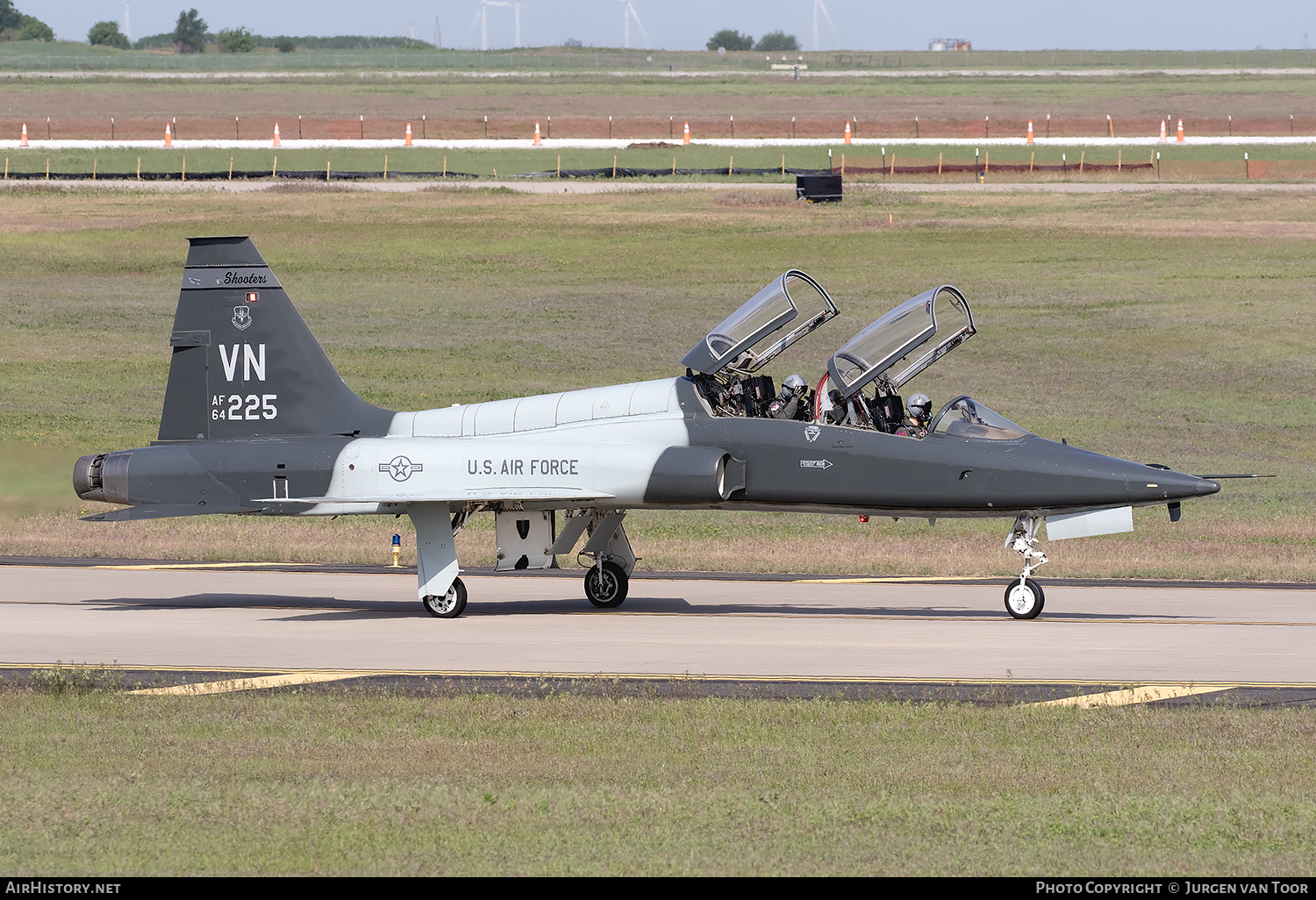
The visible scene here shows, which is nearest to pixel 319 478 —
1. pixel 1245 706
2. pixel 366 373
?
pixel 1245 706

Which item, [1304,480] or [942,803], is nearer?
[942,803]

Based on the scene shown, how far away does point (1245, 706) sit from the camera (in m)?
14.0

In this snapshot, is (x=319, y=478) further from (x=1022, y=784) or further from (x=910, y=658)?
(x=1022, y=784)

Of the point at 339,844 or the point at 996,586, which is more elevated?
the point at 339,844

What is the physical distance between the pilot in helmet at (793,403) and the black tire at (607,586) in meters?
3.06

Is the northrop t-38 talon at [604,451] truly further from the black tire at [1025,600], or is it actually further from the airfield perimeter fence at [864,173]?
the airfield perimeter fence at [864,173]

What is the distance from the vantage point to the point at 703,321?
149 ft

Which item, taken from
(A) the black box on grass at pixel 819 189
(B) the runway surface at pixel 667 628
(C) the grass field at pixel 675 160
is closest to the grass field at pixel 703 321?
(A) the black box on grass at pixel 819 189

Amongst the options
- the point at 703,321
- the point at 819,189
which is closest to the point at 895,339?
the point at 703,321

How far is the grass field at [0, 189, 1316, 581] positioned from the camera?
26.0 metres

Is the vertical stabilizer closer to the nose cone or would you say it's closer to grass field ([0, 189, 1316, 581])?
grass field ([0, 189, 1316, 581])

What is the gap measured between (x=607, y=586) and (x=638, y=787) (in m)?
8.81

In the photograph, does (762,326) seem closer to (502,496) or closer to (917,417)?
(917,417)
